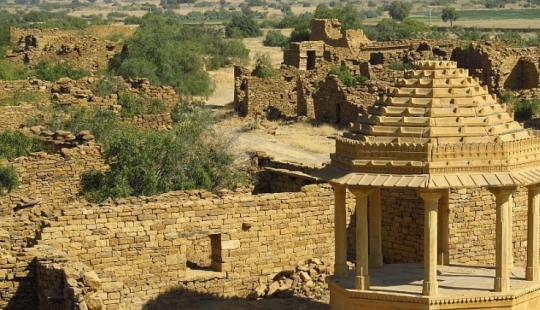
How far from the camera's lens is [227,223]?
17.0 metres

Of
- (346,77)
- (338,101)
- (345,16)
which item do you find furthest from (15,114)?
(345,16)

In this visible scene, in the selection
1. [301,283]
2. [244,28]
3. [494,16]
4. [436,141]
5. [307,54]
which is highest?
[436,141]

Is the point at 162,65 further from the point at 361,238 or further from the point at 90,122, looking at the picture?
the point at 361,238

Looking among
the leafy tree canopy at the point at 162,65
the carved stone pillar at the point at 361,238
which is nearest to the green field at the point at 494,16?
the leafy tree canopy at the point at 162,65

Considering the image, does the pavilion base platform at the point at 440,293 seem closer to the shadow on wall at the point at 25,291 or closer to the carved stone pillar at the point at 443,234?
the carved stone pillar at the point at 443,234

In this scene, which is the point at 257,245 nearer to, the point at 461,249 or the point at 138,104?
the point at 461,249

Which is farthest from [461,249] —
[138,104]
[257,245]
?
[138,104]

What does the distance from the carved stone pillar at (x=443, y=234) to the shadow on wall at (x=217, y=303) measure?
147 centimetres

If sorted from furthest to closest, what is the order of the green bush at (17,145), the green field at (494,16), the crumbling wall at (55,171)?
1. the green field at (494,16)
2. the green bush at (17,145)
3. the crumbling wall at (55,171)

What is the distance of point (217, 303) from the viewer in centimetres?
1641

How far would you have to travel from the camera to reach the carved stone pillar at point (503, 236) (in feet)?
45.9

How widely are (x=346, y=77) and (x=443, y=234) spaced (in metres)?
20.8

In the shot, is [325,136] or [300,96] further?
[300,96]

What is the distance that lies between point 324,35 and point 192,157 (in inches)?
1063
